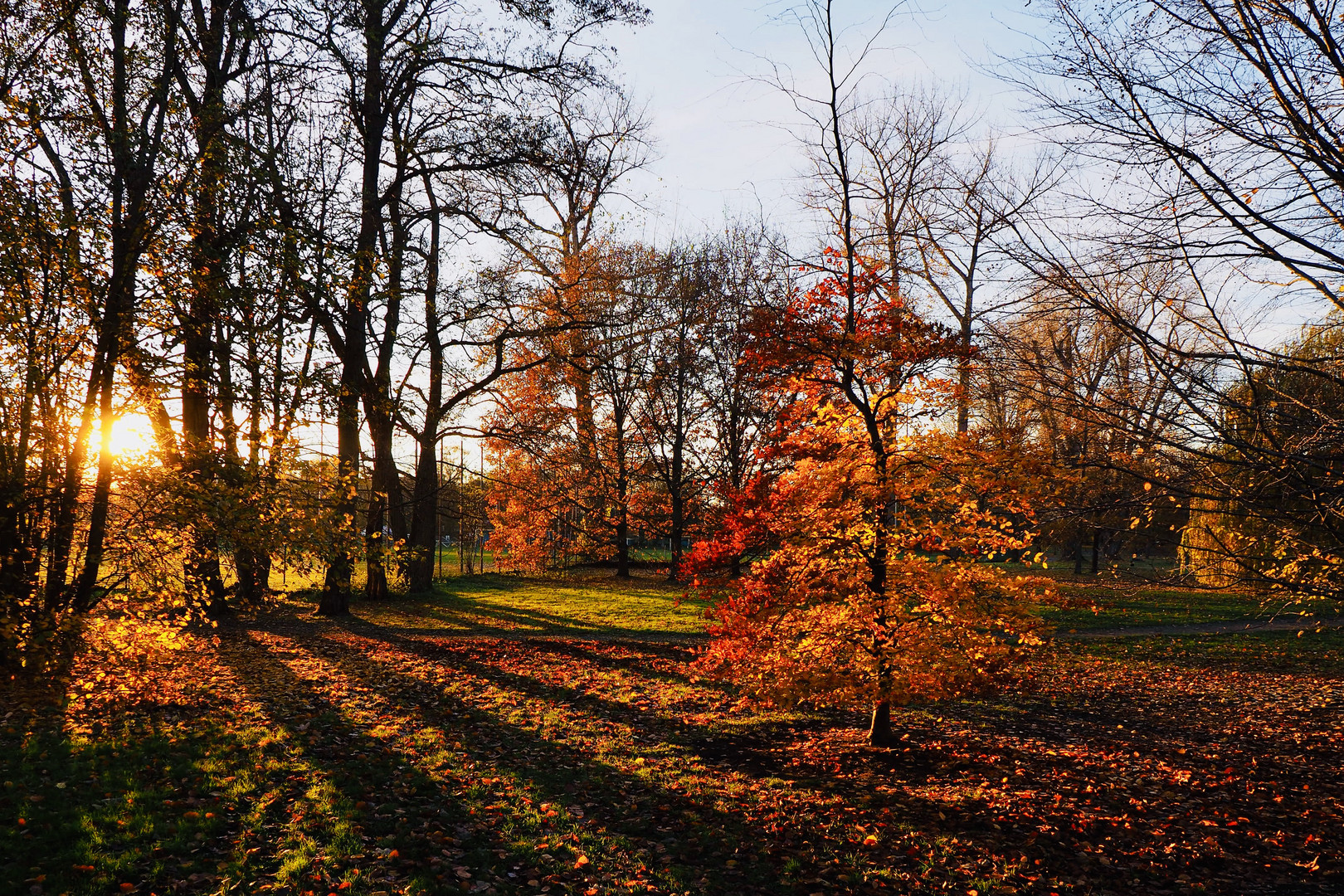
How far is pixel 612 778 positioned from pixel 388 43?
48.2ft

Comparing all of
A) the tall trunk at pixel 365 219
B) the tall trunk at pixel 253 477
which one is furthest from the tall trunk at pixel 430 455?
the tall trunk at pixel 253 477

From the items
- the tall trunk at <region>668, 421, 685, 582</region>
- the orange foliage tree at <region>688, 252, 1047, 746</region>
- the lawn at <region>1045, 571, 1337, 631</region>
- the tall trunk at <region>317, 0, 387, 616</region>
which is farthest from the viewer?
the tall trunk at <region>668, 421, 685, 582</region>

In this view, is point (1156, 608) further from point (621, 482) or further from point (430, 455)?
point (430, 455)

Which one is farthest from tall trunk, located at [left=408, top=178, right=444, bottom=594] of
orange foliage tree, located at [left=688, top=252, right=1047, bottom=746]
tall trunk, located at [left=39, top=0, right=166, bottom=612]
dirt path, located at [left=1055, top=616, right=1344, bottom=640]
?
dirt path, located at [left=1055, top=616, right=1344, bottom=640]

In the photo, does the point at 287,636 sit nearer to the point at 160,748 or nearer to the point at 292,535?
the point at 292,535

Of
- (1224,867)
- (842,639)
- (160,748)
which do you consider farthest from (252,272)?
(1224,867)

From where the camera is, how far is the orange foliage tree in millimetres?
6977

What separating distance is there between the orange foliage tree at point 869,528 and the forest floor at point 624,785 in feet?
3.67

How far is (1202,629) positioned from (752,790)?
14.2m

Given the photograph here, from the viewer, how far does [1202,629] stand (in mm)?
15594

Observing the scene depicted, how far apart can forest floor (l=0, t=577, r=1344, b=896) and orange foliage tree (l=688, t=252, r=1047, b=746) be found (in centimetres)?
112

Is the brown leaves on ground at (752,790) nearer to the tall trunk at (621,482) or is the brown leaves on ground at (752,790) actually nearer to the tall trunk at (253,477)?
the tall trunk at (253,477)

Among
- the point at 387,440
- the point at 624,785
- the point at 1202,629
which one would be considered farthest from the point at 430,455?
the point at 1202,629

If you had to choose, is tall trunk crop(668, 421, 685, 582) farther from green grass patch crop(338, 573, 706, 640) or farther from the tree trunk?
the tree trunk
